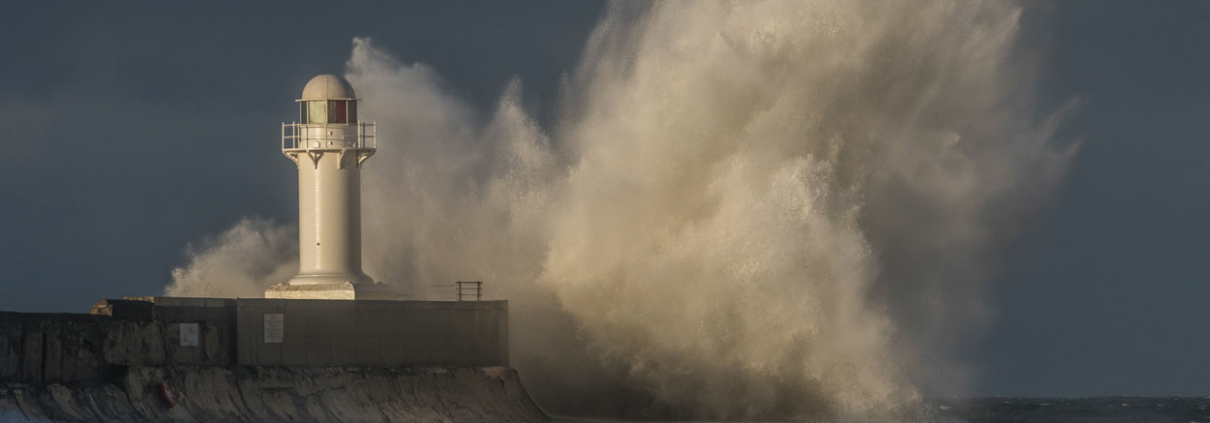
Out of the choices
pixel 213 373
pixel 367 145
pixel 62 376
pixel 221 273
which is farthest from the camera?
pixel 221 273

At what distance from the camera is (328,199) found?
1469 inches

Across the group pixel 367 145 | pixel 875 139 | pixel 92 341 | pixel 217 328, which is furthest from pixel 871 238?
pixel 92 341

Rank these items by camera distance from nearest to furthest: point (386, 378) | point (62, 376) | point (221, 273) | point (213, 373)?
point (62, 376) → point (213, 373) → point (386, 378) → point (221, 273)

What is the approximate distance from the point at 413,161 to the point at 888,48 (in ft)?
38.5

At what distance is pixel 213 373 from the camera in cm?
3212

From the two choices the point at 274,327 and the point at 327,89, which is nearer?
the point at 274,327

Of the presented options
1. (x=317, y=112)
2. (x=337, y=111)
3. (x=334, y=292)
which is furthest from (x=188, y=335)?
(x=337, y=111)

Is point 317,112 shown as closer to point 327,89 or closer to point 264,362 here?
point 327,89

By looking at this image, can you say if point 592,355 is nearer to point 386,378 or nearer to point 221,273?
point 386,378

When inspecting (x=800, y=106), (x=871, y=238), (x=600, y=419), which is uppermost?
(x=800, y=106)

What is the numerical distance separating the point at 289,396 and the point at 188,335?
2060 mm

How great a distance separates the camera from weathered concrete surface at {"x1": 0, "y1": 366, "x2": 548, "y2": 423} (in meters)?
29.3

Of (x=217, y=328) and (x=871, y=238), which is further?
(x=871, y=238)

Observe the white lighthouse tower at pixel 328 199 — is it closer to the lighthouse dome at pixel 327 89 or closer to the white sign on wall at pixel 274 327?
the lighthouse dome at pixel 327 89
